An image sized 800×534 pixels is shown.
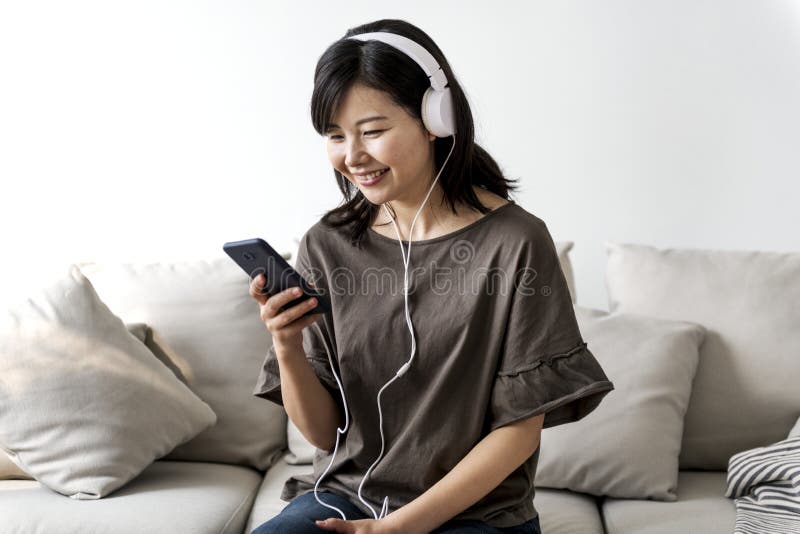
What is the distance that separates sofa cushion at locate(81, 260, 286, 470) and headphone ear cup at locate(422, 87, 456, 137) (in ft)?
3.07

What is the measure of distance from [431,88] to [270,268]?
1.18 ft

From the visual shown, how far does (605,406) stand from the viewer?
6.31 ft

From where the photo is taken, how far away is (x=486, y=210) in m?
1.45

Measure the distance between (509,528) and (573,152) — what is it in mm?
1258

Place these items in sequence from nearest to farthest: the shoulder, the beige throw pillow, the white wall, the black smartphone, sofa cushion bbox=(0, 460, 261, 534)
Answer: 1. the black smartphone
2. the shoulder
3. sofa cushion bbox=(0, 460, 261, 534)
4. the beige throw pillow
5. the white wall

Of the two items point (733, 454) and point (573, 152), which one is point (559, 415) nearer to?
point (733, 454)

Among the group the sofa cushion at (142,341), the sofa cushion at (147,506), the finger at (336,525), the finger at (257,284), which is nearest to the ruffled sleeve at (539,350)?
the finger at (336,525)

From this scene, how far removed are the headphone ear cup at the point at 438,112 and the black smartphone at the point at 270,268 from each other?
0.30 metres

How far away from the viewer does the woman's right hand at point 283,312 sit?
1.33 meters

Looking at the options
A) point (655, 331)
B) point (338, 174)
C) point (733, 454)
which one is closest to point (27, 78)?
point (338, 174)

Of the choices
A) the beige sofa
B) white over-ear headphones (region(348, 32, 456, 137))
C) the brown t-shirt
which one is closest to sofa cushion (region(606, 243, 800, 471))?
the beige sofa

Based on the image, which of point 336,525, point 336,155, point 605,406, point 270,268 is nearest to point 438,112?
point 336,155

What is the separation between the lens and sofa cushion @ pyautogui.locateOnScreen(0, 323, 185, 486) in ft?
6.40

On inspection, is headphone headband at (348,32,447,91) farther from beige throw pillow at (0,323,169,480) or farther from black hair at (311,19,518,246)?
beige throw pillow at (0,323,169,480)
